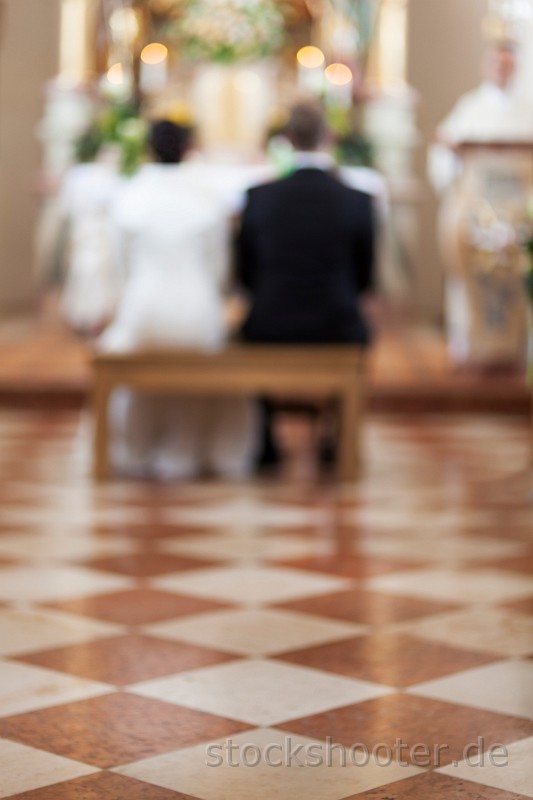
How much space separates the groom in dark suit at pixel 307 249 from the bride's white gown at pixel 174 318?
18cm

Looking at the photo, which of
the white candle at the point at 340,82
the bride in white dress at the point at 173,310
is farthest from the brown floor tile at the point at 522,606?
the white candle at the point at 340,82

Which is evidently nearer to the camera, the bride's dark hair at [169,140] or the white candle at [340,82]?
the bride's dark hair at [169,140]

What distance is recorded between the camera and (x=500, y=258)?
27.7 feet

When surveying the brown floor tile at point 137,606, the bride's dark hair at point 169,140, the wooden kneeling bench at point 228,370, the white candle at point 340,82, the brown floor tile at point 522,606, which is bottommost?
the brown floor tile at point 522,606

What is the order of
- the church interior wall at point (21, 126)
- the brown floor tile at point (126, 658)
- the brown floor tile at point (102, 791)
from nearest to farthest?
the brown floor tile at point (102, 791) < the brown floor tile at point (126, 658) < the church interior wall at point (21, 126)

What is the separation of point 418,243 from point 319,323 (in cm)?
837

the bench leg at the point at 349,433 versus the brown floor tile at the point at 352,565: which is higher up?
the bench leg at the point at 349,433

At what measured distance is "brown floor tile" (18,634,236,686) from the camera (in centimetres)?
259

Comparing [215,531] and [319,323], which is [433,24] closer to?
[319,323]

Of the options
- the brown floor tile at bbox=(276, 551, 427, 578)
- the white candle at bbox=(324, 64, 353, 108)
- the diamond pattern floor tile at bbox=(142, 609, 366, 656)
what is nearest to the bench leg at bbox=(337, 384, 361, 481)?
the brown floor tile at bbox=(276, 551, 427, 578)

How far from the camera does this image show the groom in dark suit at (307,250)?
5.75 metres

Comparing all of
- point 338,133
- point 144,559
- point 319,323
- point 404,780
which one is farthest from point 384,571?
point 338,133

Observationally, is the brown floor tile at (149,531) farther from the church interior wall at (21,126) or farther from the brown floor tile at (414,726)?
the church interior wall at (21,126)

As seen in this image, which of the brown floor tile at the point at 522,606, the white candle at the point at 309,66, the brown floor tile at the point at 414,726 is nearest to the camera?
the brown floor tile at the point at 414,726
